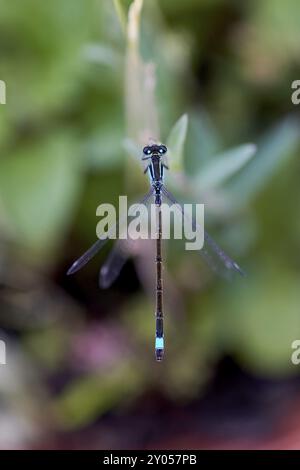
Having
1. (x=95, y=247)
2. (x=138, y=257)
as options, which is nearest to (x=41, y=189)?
(x=138, y=257)

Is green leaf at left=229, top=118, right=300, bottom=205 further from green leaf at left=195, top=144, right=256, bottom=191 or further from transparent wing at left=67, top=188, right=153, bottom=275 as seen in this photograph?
transparent wing at left=67, top=188, right=153, bottom=275

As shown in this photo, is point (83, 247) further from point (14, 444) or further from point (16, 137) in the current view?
point (14, 444)

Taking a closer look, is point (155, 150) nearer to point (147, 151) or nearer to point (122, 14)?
point (147, 151)

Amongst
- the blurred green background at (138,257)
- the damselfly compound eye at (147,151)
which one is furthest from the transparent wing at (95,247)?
the blurred green background at (138,257)

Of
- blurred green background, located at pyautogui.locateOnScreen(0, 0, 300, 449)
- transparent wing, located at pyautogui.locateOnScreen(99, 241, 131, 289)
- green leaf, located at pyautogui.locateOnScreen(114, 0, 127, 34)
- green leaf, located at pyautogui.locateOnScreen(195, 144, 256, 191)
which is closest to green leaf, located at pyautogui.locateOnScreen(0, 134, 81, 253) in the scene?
blurred green background, located at pyautogui.locateOnScreen(0, 0, 300, 449)

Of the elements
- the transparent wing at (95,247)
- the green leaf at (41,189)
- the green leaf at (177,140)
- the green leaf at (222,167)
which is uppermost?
the green leaf at (41,189)

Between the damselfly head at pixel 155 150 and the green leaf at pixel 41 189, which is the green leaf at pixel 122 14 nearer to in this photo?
the damselfly head at pixel 155 150
